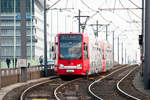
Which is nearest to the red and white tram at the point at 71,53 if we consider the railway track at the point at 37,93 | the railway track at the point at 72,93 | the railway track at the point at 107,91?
the railway track at the point at 107,91

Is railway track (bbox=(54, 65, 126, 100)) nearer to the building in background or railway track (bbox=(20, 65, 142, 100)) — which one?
railway track (bbox=(20, 65, 142, 100))

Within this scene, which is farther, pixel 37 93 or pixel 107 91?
pixel 107 91

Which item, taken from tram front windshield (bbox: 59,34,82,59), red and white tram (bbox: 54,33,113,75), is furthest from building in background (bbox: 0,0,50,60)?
tram front windshield (bbox: 59,34,82,59)

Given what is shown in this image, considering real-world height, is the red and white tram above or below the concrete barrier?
above

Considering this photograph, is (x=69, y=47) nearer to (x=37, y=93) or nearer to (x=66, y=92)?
(x=66, y=92)

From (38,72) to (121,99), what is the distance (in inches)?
651

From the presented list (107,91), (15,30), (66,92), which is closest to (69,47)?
(107,91)

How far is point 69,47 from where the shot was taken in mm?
28516

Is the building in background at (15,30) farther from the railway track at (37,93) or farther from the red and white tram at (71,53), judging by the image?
the railway track at (37,93)

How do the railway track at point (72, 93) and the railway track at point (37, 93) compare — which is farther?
the railway track at point (37, 93)

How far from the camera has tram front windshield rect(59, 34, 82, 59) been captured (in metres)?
28.6

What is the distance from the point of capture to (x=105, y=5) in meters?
34.8

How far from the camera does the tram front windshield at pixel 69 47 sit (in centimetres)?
2857

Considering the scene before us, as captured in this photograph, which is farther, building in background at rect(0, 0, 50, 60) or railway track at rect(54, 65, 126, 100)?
building in background at rect(0, 0, 50, 60)
